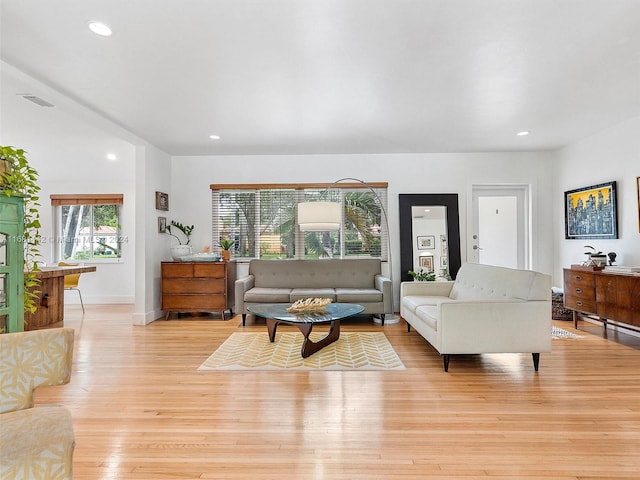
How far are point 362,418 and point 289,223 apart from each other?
3955mm

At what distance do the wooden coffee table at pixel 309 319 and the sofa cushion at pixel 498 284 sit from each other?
121cm

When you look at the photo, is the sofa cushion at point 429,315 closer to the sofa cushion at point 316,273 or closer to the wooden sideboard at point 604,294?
the sofa cushion at point 316,273

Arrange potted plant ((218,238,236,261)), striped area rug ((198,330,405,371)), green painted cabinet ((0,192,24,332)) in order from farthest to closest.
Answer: potted plant ((218,238,236,261)), striped area rug ((198,330,405,371)), green painted cabinet ((0,192,24,332))

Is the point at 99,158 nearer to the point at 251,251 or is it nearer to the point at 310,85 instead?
the point at 251,251

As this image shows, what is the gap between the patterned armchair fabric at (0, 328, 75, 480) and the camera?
3.79ft

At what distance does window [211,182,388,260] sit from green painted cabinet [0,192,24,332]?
343 centimetres

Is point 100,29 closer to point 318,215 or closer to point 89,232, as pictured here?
point 318,215

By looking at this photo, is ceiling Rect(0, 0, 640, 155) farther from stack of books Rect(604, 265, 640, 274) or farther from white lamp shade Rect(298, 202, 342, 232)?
stack of books Rect(604, 265, 640, 274)

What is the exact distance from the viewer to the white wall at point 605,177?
4.28 metres

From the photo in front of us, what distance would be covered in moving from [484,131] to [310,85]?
2599mm

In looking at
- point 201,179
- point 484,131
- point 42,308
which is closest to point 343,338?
point 484,131

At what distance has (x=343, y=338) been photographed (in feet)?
14.0

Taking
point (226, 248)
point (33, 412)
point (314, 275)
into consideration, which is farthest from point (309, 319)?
point (226, 248)

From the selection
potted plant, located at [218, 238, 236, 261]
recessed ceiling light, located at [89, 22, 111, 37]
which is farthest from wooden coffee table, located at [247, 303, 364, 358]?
recessed ceiling light, located at [89, 22, 111, 37]
